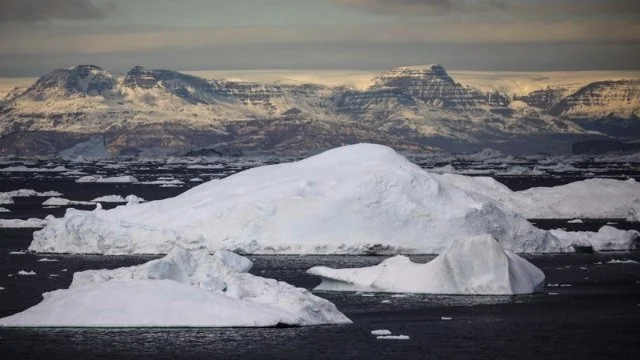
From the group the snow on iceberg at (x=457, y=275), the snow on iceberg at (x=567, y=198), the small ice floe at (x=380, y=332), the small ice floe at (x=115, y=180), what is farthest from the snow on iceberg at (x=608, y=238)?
the small ice floe at (x=115, y=180)

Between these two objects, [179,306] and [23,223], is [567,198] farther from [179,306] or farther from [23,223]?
[179,306]

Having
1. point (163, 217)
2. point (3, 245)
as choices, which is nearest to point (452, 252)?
point (163, 217)

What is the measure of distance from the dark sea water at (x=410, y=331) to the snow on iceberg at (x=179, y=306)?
265 millimetres

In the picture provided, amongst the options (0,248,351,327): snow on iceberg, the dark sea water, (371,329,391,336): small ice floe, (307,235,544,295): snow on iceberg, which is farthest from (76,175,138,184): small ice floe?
(371,329,391,336): small ice floe

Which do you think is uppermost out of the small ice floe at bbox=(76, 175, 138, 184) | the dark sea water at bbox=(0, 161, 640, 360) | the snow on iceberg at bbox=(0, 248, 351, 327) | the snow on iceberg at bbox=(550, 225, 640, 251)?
the snow on iceberg at bbox=(0, 248, 351, 327)

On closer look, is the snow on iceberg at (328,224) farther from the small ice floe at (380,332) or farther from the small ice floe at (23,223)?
the small ice floe at (380,332)

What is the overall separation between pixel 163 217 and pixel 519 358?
20757 mm

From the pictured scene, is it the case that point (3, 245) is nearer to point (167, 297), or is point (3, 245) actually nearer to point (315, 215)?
point (315, 215)

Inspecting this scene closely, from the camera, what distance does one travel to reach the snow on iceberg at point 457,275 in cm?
3194

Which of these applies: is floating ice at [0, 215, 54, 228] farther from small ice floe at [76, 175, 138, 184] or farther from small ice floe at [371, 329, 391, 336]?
small ice floe at [76, 175, 138, 184]

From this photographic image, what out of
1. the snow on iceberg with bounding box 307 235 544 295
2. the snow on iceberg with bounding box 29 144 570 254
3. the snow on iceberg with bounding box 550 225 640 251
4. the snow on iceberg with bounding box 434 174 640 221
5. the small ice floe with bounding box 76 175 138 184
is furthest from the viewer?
the small ice floe with bounding box 76 175 138 184

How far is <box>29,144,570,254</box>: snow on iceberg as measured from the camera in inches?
1622

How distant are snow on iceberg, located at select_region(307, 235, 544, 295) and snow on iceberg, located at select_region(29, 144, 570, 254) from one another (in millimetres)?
7353

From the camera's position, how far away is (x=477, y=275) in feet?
107
